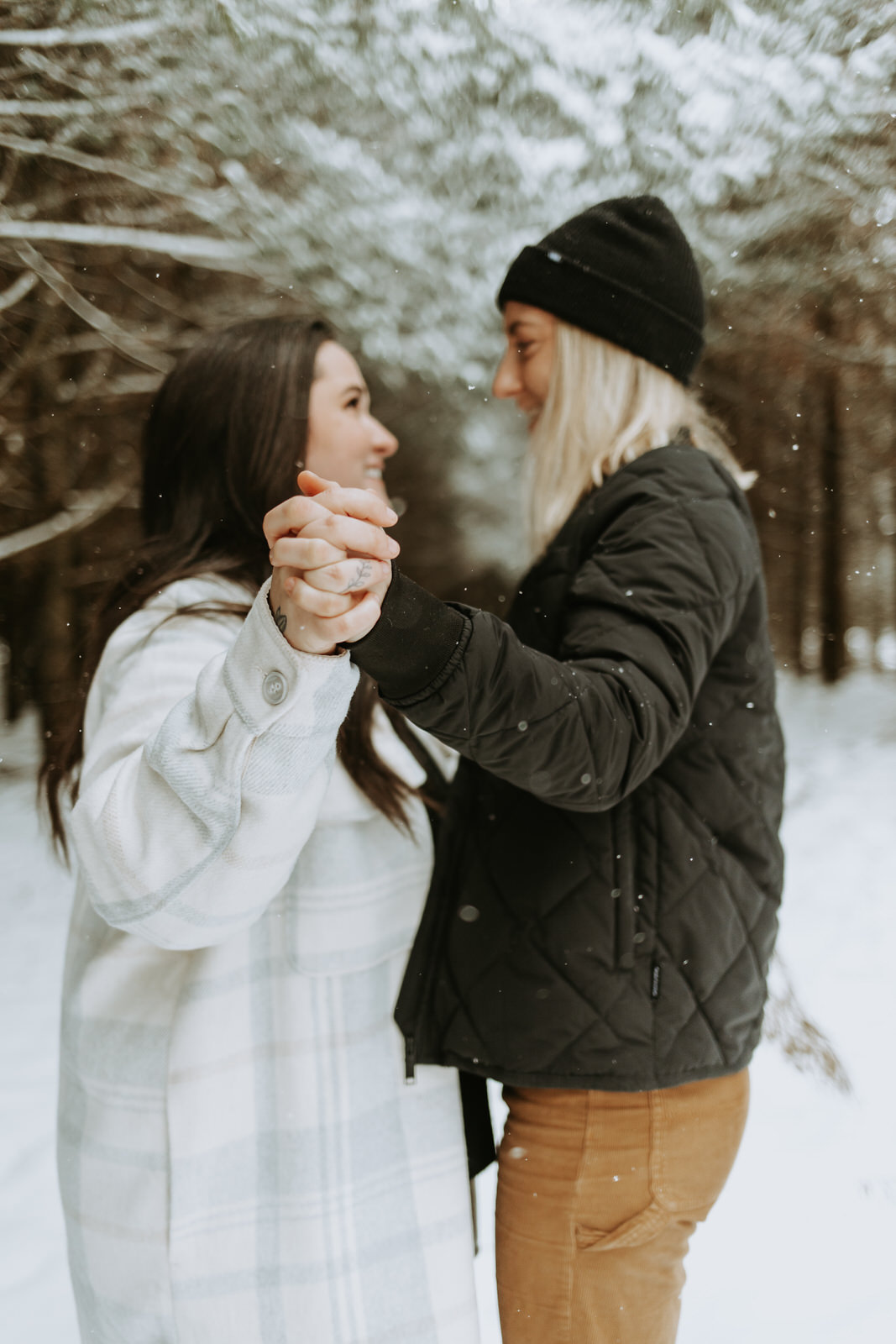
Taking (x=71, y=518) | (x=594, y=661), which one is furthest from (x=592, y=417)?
(x=71, y=518)

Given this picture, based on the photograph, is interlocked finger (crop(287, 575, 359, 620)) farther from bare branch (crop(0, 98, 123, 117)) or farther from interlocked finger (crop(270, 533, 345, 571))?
bare branch (crop(0, 98, 123, 117))

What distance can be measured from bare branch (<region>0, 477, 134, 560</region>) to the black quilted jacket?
10.1 feet

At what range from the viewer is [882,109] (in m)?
2.55

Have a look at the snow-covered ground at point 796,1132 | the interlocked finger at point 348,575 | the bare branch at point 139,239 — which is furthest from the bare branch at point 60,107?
the snow-covered ground at point 796,1132

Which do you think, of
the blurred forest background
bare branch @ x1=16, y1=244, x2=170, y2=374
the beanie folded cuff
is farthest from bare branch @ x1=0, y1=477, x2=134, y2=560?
the beanie folded cuff

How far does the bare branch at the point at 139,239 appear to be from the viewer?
2539 mm

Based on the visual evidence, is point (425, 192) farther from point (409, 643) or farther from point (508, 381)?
point (409, 643)

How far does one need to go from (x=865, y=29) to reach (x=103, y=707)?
9.11 ft

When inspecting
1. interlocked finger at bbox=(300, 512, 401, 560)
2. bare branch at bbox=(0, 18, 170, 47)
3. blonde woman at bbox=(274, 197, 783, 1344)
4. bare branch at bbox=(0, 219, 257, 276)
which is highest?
bare branch at bbox=(0, 18, 170, 47)

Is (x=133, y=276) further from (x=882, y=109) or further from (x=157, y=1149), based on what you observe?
(x=157, y=1149)

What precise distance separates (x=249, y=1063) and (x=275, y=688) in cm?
70

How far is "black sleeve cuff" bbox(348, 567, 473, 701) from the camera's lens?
76 cm

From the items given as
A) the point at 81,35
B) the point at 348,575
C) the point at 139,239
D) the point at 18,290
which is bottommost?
the point at 348,575

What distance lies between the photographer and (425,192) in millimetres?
3646
